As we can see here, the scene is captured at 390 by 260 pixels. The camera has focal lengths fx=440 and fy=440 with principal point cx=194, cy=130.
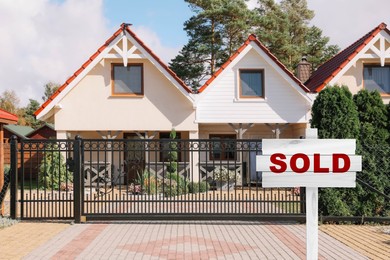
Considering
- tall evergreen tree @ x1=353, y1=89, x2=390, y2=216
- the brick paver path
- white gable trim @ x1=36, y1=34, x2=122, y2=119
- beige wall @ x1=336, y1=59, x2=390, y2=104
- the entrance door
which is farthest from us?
beige wall @ x1=336, y1=59, x2=390, y2=104

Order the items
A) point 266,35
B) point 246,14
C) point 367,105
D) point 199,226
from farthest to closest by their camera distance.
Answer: point 266,35, point 246,14, point 367,105, point 199,226

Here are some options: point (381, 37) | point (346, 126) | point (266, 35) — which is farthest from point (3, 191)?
point (266, 35)

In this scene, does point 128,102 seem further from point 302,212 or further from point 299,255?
point 299,255

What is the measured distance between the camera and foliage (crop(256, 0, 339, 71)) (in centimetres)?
3566

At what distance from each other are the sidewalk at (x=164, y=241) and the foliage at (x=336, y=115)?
2.31 metres

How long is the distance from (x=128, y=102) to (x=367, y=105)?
1075 centimetres

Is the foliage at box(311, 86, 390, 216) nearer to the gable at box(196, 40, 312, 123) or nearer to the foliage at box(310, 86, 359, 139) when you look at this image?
the foliage at box(310, 86, 359, 139)

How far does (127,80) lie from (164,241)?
38.9 ft

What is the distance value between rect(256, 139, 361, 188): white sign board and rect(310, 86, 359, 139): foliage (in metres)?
6.30

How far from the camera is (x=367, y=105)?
10.9 metres

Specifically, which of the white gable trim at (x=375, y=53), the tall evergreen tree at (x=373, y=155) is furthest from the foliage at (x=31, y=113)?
the tall evergreen tree at (x=373, y=155)

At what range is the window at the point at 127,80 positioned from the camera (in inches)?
745

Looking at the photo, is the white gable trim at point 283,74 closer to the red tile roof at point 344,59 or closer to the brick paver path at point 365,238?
the red tile roof at point 344,59

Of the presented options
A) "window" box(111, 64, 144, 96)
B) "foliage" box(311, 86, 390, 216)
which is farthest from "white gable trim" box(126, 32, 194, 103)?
"foliage" box(311, 86, 390, 216)
